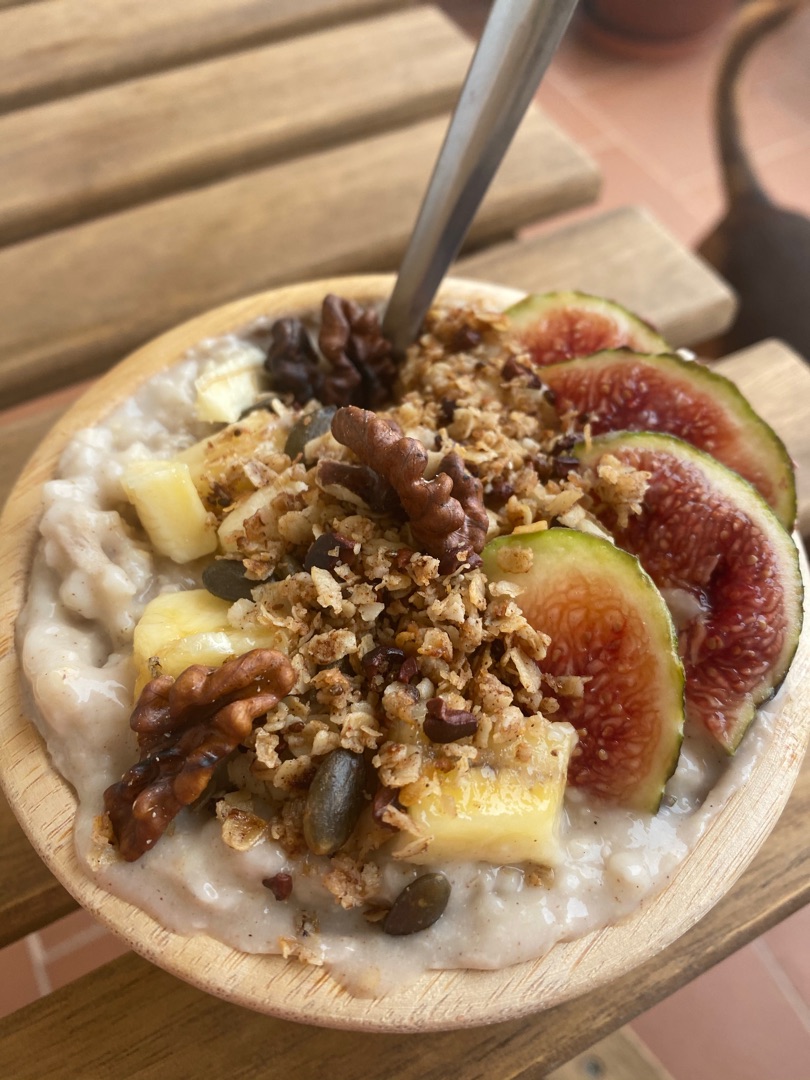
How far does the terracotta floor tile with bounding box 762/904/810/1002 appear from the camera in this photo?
2.13 m

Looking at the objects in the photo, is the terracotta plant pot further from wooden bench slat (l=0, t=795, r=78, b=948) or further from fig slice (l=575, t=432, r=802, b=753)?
wooden bench slat (l=0, t=795, r=78, b=948)

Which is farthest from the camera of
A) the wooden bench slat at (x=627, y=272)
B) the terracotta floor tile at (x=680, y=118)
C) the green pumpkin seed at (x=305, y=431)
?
the terracotta floor tile at (x=680, y=118)

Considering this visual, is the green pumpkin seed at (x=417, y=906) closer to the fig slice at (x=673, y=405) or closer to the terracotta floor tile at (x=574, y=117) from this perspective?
the fig slice at (x=673, y=405)

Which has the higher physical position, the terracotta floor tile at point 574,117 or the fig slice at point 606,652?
the fig slice at point 606,652

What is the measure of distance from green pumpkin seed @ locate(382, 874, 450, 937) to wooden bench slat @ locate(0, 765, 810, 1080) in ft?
1.08

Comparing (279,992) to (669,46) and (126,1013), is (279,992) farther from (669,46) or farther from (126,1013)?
(669,46)

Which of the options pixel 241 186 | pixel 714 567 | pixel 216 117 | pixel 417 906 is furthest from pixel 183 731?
pixel 216 117

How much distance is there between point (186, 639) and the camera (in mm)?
1100

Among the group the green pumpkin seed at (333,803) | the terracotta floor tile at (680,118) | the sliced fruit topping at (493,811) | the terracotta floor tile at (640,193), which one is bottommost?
the terracotta floor tile at (640,193)

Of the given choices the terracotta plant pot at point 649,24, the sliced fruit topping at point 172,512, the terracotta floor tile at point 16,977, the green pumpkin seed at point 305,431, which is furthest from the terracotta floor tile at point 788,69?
the terracotta floor tile at point 16,977

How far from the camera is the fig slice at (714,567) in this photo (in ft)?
3.91

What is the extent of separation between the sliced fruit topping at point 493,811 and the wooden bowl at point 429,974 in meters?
0.12

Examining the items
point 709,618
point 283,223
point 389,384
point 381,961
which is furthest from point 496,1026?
point 283,223

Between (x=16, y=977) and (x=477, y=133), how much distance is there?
1890mm
